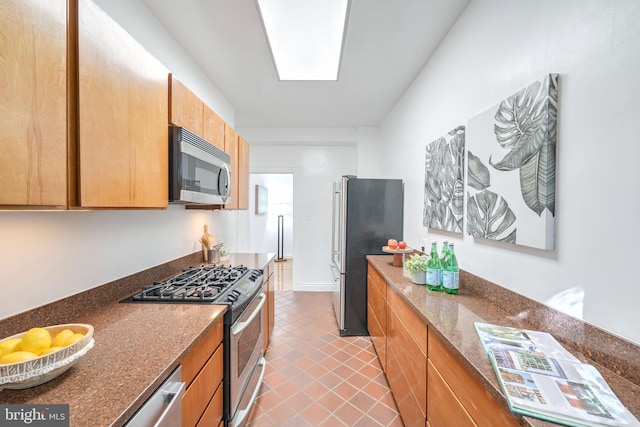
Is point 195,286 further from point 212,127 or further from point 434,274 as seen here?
point 434,274

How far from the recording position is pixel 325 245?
4.44 metres

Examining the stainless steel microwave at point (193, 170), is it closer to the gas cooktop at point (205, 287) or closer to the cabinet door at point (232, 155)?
the cabinet door at point (232, 155)

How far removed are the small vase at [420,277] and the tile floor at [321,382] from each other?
917 millimetres

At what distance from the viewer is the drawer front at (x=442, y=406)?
0.97 m

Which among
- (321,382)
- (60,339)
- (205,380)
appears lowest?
(321,382)

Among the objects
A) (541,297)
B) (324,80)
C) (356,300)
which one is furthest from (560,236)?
(324,80)

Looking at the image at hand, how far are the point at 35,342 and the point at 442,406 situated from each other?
1500mm

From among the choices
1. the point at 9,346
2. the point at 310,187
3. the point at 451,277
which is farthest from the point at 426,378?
the point at 310,187

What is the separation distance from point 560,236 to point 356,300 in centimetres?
211

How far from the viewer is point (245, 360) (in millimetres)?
1628

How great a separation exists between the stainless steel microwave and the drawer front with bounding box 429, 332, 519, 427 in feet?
4.96

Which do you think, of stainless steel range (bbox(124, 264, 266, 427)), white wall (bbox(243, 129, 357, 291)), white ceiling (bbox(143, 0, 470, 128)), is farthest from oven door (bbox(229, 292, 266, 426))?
white wall (bbox(243, 129, 357, 291))

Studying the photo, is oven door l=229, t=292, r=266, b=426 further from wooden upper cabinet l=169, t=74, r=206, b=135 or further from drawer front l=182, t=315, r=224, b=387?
wooden upper cabinet l=169, t=74, r=206, b=135

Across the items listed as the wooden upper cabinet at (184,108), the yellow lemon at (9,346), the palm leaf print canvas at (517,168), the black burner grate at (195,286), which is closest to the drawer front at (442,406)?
the palm leaf print canvas at (517,168)
